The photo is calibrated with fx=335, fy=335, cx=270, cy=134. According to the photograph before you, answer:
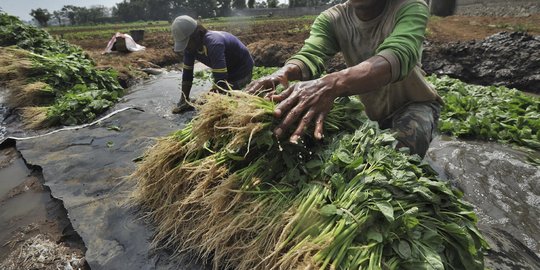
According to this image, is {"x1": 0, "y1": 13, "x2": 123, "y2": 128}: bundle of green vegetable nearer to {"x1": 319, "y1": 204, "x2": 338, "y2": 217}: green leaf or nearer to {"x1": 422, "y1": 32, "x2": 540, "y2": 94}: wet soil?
{"x1": 319, "y1": 204, "x2": 338, "y2": 217}: green leaf

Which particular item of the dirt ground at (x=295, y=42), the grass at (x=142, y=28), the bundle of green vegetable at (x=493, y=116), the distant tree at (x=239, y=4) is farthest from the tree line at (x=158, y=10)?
the bundle of green vegetable at (x=493, y=116)

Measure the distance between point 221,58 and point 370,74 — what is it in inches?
151

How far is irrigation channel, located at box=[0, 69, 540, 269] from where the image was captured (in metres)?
2.49

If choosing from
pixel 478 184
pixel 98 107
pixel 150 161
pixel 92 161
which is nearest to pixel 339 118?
pixel 150 161

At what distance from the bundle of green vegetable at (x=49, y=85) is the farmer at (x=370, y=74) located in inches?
186

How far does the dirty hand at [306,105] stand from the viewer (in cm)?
188

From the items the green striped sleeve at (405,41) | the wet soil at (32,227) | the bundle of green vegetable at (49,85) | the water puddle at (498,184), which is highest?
the green striped sleeve at (405,41)

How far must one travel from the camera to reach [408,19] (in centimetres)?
224

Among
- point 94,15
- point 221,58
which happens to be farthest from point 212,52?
point 94,15

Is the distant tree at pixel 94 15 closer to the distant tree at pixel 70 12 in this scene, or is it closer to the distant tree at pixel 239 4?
the distant tree at pixel 70 12

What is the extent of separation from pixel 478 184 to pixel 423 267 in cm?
291

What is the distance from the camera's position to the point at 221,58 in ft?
17.9

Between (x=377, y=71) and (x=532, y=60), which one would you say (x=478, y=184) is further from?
(x=532, y=60)

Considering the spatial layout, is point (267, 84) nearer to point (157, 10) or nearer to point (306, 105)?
point (306, 105)
